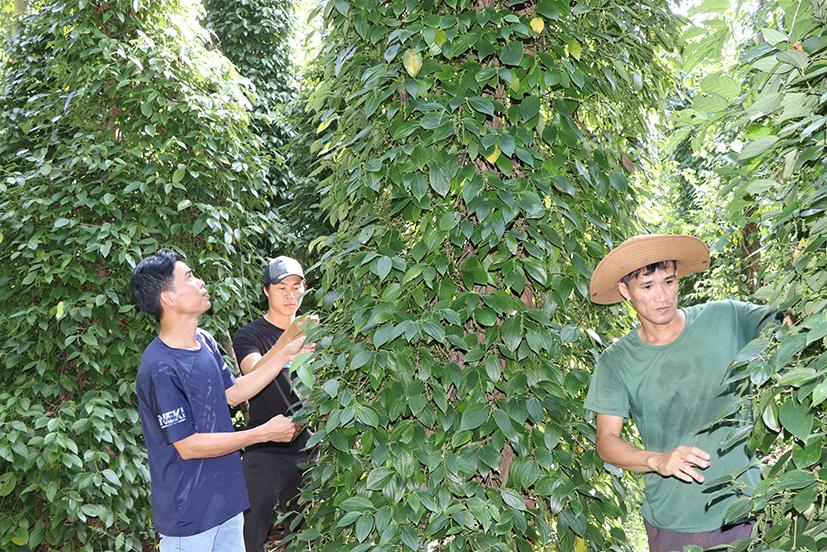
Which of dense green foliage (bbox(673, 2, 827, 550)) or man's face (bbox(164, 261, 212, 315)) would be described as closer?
dense green foliage (bbox(673, 2, 827, 550))

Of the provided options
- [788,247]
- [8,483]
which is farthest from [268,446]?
[788,247]

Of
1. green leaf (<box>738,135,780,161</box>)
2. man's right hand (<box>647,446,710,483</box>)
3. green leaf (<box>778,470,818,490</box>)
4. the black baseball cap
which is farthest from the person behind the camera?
the black baseball cap

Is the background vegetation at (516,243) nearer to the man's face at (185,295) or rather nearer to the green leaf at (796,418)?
the green leaf at (796,418)

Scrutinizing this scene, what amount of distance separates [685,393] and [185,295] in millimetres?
1672

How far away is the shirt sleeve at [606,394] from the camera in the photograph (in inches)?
66.9

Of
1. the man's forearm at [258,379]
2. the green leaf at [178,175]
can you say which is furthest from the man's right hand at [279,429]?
the green leaf at [178,175]

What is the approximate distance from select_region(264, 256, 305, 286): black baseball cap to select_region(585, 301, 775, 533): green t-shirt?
1838 millimetres

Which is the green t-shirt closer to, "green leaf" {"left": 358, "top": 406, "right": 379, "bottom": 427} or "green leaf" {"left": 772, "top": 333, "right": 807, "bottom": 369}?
"green leaf" {"left": 358, "top": 406, "right": 379, "bottom": 427}

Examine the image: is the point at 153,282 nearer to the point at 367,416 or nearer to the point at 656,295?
the point at 367,416

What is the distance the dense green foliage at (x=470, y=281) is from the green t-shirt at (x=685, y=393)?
3.7 inches

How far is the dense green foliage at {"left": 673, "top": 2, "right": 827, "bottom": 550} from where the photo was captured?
3.09 feet

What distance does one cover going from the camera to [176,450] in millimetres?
2271

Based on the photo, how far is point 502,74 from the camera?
1.65 metres

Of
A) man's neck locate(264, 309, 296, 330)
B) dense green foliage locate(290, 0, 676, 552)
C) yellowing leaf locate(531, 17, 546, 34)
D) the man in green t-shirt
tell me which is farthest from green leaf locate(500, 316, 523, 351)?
man's neck locate(264, 309, 296, 330)
